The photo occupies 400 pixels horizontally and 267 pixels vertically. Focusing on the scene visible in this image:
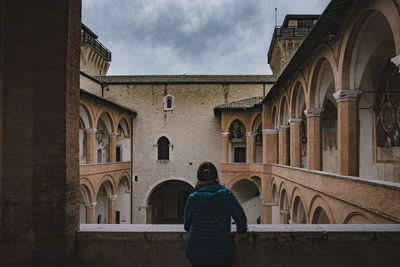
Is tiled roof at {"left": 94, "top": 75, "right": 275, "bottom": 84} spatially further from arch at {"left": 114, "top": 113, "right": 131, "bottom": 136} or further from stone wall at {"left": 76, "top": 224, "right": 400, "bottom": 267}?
stone wall at {"left": 76, "top": 224, "right": 400, "bottom": 267}

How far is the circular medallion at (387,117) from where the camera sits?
29.8 ft

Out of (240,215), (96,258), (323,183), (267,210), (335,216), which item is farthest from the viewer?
(267,210)

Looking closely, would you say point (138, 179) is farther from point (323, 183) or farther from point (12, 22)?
point (12, 22)

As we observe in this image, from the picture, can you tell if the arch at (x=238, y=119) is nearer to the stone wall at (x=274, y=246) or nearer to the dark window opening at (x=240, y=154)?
the dark window opening at (x=240, y=154)

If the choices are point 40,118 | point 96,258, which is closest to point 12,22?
point 40,118

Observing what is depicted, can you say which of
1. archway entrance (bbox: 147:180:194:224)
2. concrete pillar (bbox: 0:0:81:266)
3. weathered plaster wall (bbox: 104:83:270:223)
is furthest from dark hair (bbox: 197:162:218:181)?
archway entrance (bbox: 147:180:194:224)

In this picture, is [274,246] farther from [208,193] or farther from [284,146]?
[284,146]

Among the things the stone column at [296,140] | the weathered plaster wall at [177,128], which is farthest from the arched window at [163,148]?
the stone column at [296,140]

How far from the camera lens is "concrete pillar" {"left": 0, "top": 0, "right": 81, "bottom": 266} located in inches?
120

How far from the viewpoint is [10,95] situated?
10.3 ft

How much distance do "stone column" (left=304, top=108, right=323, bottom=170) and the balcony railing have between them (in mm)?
20855

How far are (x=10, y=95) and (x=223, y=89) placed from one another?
18967mm

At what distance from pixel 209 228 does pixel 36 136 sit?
7.49 feet

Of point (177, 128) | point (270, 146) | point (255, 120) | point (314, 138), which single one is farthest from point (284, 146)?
point (177, 128)
